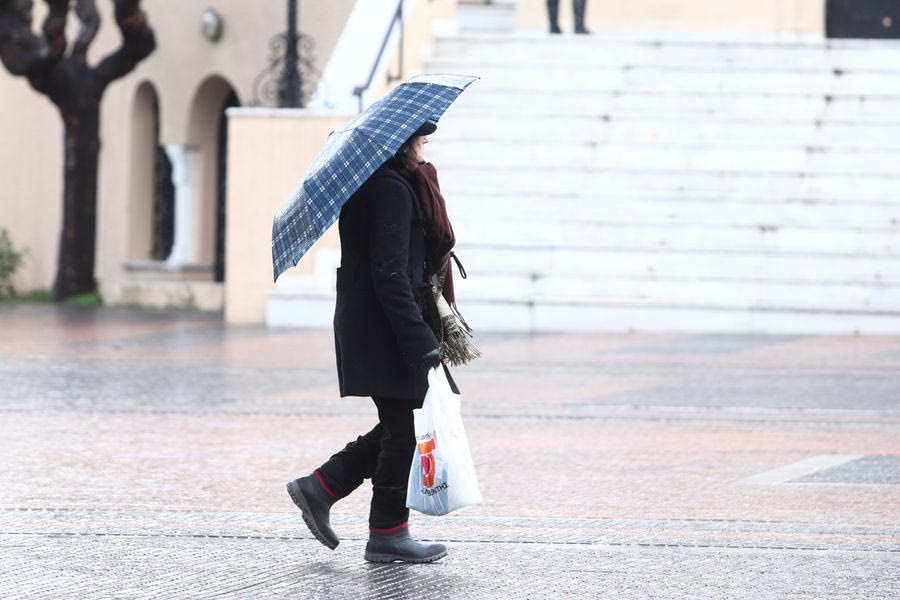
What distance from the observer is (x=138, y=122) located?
83.4ft

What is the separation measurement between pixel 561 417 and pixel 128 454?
9.25 ft

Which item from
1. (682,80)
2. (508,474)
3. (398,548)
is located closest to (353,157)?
(398,548)

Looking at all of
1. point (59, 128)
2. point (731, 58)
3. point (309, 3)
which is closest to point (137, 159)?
point (59, 128)

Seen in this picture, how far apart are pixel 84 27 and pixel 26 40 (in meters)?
1.50

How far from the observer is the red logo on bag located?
621 centimetres

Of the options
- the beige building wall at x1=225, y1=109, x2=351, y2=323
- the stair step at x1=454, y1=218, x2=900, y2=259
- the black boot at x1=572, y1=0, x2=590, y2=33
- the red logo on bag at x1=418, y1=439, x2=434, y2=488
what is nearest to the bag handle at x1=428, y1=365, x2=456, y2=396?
the red logo on bag at x1=418, y1=439, x2=434, y2=488

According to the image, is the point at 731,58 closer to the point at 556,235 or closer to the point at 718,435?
the point at 556,235

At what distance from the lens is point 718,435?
10086 millimetres

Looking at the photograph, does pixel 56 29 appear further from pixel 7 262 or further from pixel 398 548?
pixel 398 548

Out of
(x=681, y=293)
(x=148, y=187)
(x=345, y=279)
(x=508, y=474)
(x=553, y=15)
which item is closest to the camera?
(x=345, y=279)

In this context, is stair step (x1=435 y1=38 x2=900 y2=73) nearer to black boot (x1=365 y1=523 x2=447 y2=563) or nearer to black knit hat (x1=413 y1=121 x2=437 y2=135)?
black knit hat (x1=413 y1=121 x2=437 y2=135)

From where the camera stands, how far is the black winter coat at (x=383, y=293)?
6258mm

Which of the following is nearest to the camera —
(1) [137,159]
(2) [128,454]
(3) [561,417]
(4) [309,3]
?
(2) [128,454]

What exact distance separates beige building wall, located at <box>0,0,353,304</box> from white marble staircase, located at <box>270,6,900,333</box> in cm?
338
